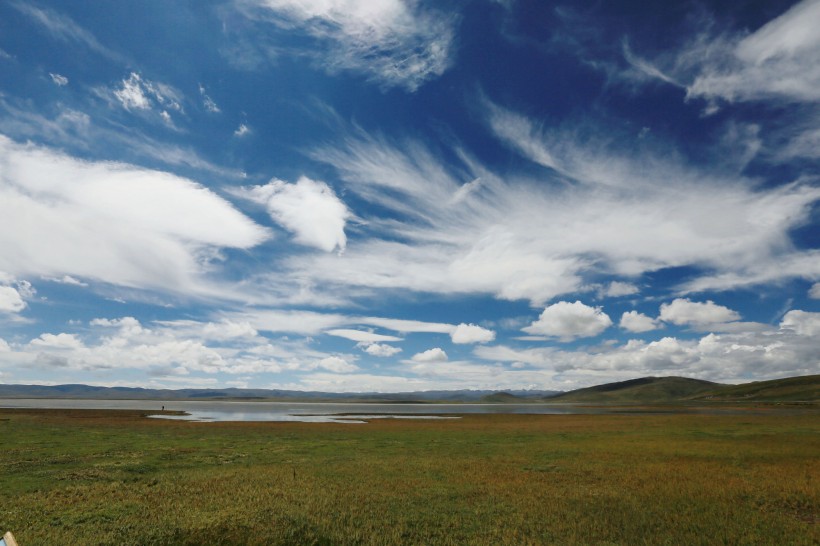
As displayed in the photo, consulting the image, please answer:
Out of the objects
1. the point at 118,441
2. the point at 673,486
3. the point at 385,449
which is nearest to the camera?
the point at 673,486

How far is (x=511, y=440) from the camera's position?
5000 centimetres

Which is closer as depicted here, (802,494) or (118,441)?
(802,494)

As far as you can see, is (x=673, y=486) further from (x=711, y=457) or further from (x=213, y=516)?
(x=213, y=516)

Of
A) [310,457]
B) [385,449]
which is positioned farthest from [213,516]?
[385,449]

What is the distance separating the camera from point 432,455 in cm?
3788

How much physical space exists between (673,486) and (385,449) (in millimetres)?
25092

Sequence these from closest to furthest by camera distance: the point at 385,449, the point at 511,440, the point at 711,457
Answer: the point at 711,457 < the point at 385,449 < the point at 511,440

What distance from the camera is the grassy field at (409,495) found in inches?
700

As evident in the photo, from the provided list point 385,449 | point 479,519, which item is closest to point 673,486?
point 479,519

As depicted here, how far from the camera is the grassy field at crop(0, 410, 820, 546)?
17781 mm

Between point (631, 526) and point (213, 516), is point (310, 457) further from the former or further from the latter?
point (631, 526)

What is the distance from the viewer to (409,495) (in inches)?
930

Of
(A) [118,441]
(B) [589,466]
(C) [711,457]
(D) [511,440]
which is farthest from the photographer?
(D) [511,440]

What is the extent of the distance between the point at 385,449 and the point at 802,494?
3079 cm
